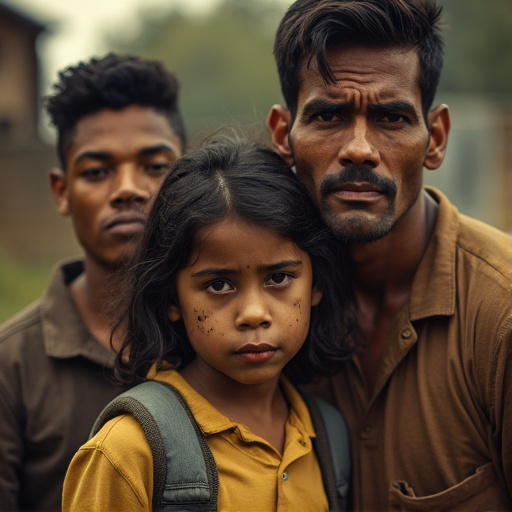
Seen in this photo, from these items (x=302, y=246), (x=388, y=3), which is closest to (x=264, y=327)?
(x=302, y=246)

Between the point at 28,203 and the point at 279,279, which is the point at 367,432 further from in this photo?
the point at 28,203

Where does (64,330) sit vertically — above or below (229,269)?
below

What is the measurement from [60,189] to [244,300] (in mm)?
1857

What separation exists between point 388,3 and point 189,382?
5.02 feet

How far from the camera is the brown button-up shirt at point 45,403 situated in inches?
125

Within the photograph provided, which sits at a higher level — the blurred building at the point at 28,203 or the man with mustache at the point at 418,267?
the blurred building at the point at 28,203

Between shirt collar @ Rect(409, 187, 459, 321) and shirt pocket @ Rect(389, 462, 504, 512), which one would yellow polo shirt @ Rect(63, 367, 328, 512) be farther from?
shirt collar @ Rect(409, 187, 459, 321)

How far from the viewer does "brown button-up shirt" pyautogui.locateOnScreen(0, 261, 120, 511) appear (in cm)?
318

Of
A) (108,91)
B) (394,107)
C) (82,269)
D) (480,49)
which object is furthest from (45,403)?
(480,49)

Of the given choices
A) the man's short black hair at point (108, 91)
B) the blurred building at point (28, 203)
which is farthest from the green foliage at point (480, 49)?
the man's short black hair at point (108, 91)

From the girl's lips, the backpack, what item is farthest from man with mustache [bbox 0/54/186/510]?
the girl's lips

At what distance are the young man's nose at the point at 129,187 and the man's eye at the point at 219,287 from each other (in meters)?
1.05

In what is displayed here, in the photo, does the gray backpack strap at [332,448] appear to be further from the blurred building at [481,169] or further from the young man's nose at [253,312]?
the blurred building at [481,169]

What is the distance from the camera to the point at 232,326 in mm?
2457
